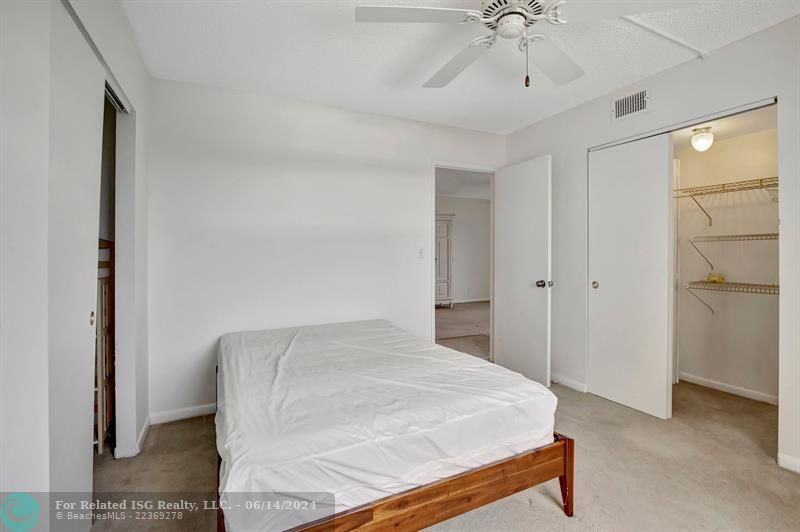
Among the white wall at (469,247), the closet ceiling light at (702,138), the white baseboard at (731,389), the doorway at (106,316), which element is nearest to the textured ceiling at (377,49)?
the doorway at (106,316)

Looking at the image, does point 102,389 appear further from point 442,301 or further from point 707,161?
point 442,301

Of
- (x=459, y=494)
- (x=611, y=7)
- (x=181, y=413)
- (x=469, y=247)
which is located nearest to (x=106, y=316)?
(x=181, y=413)

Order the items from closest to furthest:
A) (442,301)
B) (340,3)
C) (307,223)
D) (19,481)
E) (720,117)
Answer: (19,481), (340,3), (720,117), (307,223), (442,301)

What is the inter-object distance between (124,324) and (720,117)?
3974 millimetres

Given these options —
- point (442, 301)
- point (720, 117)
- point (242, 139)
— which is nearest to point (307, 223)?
point (242, 139)

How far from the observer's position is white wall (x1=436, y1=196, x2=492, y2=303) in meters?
8.55

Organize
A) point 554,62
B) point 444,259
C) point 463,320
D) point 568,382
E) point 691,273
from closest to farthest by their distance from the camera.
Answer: point 554,62, point 568,382, point 691,273, point 463,320, point 444,259

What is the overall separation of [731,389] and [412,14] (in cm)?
393

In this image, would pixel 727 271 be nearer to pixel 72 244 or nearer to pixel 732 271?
pixel 732 271

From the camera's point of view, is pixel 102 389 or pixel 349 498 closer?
pixel 349 498

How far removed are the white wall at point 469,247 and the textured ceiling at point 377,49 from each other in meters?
5.41

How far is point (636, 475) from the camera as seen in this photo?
78.0 inches

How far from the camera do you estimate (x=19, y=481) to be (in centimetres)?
100

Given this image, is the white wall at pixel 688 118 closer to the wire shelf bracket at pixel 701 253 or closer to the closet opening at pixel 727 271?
the closet opening at pixel 727 271
